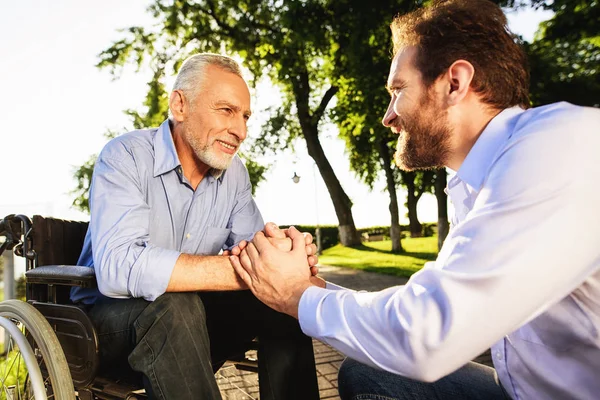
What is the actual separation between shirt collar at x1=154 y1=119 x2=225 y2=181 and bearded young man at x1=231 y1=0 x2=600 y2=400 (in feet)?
3.20

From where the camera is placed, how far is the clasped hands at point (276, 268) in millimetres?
1738

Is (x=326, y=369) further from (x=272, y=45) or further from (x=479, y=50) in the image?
(x=272, y=45)

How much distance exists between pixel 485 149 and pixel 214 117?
5.48 ft

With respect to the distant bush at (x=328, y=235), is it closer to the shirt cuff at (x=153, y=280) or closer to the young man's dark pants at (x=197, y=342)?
the young man's dark pants at (x=197, y=342)

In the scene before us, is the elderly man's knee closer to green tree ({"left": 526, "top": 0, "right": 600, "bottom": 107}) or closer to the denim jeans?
the denim jeans

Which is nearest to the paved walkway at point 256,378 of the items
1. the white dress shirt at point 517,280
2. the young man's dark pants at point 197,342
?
the young man's dark pants at point 197,342

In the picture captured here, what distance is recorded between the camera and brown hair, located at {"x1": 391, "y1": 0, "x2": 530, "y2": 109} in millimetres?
1707

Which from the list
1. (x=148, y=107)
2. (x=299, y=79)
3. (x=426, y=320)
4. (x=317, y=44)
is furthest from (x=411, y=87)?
(x=299, y=79)

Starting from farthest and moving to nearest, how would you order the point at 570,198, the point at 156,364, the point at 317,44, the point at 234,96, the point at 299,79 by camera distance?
the point at 299,79 → the point at 317,44 → the point at 234,96 → the point at 156,364 → the point at 570,198

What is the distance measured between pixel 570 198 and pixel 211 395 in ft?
4.29

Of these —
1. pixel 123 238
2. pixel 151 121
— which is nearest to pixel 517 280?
pixel 123 238

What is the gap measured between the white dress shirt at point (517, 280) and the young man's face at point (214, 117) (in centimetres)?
163

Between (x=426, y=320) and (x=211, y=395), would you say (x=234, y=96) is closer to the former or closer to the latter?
(x=211, y=395)

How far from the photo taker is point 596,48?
13.3 meters
